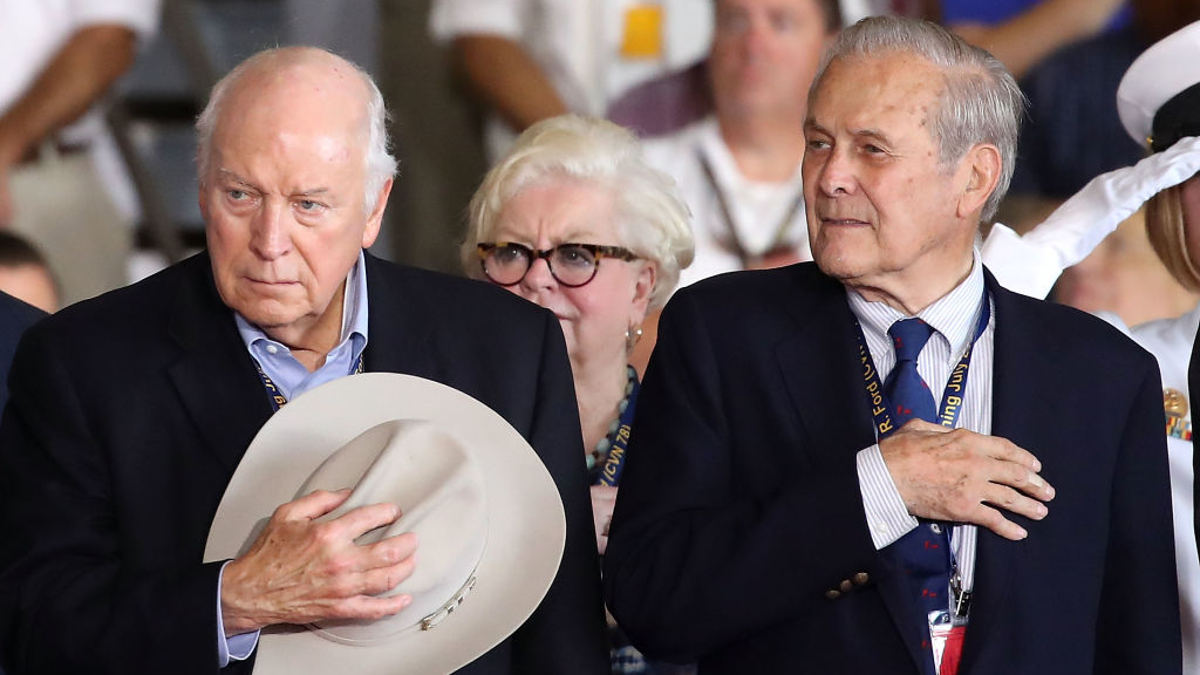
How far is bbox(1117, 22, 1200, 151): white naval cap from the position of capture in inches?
127

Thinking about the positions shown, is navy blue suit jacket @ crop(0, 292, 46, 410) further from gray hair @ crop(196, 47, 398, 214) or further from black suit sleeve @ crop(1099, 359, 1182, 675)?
black suit sleeve @ crop(1099, 359, 1182, 675)

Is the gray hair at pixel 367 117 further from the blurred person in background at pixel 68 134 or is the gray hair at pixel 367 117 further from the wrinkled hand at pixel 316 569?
the blurred person in background at pixel 68 134

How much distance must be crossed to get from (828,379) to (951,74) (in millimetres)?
514

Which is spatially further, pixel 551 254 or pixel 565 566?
pixel 551 254

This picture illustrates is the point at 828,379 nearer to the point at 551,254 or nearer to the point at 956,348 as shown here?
the point at 956,348

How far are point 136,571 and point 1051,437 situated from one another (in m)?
1.39

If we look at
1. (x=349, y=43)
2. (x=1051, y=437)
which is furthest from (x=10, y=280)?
(x=1051, y=437)

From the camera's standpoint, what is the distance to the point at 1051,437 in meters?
2.43

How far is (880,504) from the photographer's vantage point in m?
2.28

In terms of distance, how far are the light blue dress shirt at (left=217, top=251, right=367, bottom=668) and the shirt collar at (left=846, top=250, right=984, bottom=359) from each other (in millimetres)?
790

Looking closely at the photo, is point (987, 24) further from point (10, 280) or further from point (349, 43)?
point (10, 280)

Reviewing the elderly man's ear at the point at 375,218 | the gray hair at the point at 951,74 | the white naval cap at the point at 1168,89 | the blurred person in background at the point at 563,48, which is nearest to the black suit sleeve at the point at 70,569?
the elderly man's ear at the point at 375,218

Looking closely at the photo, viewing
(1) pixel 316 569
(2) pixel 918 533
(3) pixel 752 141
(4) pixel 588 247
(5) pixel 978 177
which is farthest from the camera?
(3) pixel 752 141

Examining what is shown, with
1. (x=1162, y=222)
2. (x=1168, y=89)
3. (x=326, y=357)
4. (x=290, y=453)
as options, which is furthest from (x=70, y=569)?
(x=1168, y=89)
